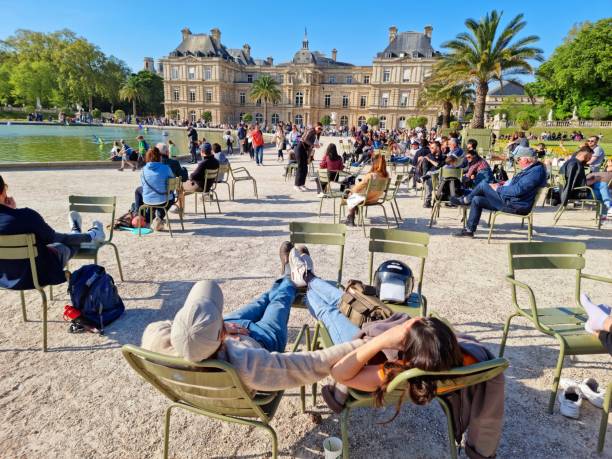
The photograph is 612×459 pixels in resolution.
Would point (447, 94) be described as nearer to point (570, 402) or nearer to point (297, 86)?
point (570, 402)

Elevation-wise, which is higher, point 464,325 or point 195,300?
point 195,300

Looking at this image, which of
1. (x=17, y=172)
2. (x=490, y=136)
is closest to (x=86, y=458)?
(x=17, y=172)

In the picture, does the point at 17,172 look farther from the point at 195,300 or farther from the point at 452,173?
the point at 195,300

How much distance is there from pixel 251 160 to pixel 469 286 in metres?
14.2

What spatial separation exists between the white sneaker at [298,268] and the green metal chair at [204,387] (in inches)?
47.4

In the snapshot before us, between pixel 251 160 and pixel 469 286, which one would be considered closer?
pixel 469 286

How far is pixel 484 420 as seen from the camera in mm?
1901

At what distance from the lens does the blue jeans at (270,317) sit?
93.7 inches

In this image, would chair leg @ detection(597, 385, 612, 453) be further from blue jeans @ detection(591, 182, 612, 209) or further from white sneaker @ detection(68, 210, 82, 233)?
blue jeans @ detection(591, 182, 612, 209)

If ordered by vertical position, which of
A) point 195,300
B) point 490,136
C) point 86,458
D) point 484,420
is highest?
point 490,136

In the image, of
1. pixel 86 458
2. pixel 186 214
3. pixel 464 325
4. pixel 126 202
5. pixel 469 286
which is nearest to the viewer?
pixel 86 458

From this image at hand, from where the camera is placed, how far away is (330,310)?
2.71 meters

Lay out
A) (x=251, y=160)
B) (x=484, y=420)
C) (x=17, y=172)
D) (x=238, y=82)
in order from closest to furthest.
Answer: (x=484, y=420) < (x=17, y=172) < (x=251, y=160) < (x=238, y=82)

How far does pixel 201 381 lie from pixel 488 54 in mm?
22493
